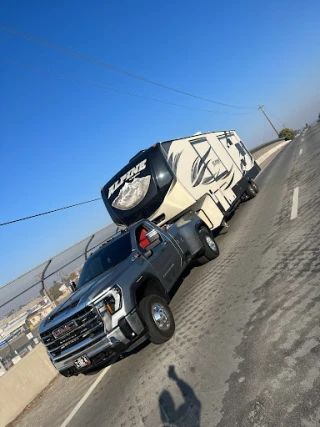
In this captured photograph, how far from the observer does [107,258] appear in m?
7.12

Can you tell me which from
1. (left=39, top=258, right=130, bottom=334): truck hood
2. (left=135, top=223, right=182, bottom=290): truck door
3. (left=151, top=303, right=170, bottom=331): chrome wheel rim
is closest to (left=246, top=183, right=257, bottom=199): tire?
(left=135, top=223, right=182, bottom=290): truck door

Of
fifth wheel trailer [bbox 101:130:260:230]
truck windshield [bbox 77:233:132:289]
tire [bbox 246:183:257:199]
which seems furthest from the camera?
tire [bbox 246:183:257:199]

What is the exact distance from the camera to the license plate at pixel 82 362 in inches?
203

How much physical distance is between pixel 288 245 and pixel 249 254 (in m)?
1.09

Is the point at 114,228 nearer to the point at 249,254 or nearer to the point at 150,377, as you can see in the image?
the point at 249,254

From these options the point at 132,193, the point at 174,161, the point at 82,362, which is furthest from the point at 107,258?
the point at 174,161

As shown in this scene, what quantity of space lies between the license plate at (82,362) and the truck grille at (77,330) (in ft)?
0.76

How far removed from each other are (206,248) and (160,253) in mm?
2432

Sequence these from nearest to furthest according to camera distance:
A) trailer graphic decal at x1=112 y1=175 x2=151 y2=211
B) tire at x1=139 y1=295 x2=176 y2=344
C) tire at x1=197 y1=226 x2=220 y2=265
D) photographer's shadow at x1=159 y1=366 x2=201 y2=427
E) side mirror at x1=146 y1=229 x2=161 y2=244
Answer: photographer's shadow at x1=159 y1=366 x2=201 y2=427 < tire at x1=139 y1=295 x2=176 y2=344 < side mirror at x1=146 y1=229 x2=161 y2=244 < tire at x1=197 y1=226 x2=220 y2=265 < trailer graphic decal at x1=112 y1=175 x2=151 y2=211

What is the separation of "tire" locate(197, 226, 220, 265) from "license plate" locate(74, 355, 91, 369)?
4.65 metres

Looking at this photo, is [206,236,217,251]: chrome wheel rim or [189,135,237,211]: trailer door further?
[189,135,237,211]: trailer door

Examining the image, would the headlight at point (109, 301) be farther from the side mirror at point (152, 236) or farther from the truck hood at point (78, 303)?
the side mirror at point (152, 236)

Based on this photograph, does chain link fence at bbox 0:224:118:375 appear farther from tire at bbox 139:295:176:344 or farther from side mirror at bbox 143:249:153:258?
tire at bbox 139:295:176:344

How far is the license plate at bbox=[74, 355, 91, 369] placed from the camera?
5.17m
